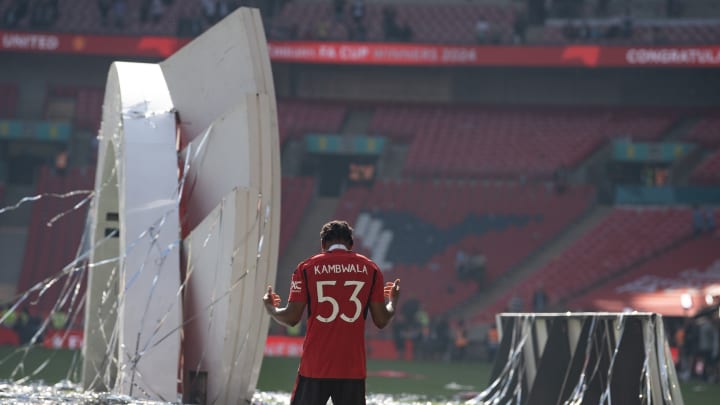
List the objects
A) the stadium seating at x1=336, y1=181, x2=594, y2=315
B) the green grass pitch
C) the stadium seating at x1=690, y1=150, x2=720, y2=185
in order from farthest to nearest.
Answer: the stadium seating at x1=690, y1=150, x2=720, y2=185 < the stadium seating at x1=336, y1=181, x2=594, y2=315 < the green grass pitch

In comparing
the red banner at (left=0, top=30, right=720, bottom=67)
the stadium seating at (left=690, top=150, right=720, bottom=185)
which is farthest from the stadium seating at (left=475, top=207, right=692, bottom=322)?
the red banner at (left=0, top=30, right=720, bottom=67)

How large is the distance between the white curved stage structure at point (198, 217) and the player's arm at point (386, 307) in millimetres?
5025

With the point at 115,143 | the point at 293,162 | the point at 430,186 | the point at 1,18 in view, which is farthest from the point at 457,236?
the point at 115,143

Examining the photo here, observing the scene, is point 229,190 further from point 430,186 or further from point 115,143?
point 430,186

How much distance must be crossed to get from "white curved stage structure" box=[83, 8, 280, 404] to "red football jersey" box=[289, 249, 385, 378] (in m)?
5.08

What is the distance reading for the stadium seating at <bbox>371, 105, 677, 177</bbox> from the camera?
4534cm

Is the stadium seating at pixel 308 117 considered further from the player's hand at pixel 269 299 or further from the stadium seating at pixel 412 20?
the player's hand at pixel 269 299

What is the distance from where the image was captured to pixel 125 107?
14.2 metres

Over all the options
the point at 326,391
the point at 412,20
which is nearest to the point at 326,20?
the point at 412,20

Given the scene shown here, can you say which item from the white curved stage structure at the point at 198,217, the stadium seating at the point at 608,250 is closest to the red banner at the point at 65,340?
the stadium seating at the point at 608,250

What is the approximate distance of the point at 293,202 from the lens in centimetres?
4406

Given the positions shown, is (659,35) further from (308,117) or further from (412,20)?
(308,117)

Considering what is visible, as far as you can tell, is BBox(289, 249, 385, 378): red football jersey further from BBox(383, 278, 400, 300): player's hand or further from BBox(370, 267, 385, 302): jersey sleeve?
BBox(383, 278, 400, 300): player's hand

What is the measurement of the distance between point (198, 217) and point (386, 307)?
271 inches
